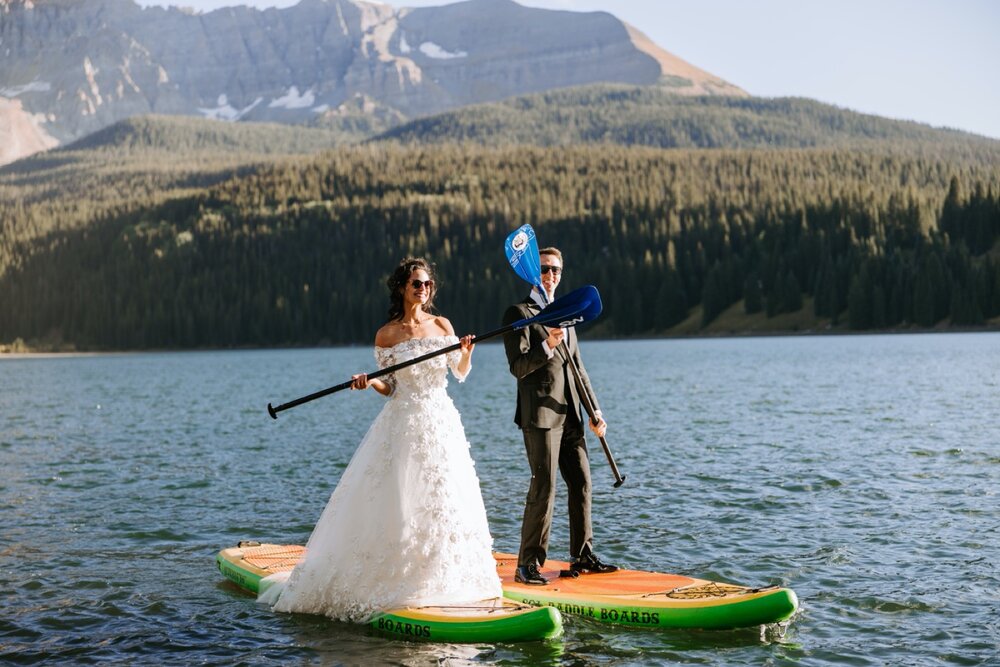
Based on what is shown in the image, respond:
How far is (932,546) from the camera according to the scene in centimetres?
1766

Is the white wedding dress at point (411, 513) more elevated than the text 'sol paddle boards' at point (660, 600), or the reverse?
the white wedding dress at point (411, 513)

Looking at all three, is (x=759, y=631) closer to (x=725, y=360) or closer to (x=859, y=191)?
(x=725, y=360)

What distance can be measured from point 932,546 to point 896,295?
134486 mm

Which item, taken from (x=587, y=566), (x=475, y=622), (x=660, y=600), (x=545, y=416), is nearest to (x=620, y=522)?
(x=587, y=566)

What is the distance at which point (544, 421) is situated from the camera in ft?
42.8

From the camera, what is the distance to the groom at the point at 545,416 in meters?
12.8

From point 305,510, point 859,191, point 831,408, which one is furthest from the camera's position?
point 859,191

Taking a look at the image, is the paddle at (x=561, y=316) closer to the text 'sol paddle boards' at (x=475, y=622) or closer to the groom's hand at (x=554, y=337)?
the groom's hand at (x=554, y=337)

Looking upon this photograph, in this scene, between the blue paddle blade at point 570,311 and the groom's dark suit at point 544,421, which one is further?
the groom's dark suit at point 544,421

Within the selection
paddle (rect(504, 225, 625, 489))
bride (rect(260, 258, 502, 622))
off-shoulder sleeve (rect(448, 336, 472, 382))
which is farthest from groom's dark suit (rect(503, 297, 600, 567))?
bride (rect(260, 258, 502, 622))

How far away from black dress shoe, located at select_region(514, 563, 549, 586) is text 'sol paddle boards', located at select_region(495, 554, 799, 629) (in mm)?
118

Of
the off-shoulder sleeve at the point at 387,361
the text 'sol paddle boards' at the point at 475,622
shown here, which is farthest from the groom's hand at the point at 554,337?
the text 'sol paddle boards' at the point at 475,622

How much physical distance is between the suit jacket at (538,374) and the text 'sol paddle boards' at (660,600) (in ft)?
6.37

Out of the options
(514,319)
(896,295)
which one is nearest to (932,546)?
(514,319)
